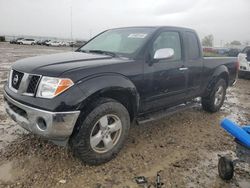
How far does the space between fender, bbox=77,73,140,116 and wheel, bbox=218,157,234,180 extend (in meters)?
1.35

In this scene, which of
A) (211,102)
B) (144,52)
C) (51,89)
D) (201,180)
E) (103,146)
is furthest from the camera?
(211,102)


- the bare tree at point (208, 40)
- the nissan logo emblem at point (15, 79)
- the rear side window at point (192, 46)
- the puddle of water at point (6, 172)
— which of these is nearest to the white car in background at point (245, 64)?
the rear side window at point (192, 46)

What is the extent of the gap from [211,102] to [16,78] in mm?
4175

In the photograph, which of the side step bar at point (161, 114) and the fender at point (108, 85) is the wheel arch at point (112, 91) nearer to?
the fender at point (108, 85)

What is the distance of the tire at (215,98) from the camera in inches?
225

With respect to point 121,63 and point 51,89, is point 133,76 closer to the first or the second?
point 121,63

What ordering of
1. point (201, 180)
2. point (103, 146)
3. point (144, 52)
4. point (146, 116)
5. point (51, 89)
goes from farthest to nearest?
point (146, 116)
point (144, 52)
point (103, 146)
point (201, 180)
point (51, 89)

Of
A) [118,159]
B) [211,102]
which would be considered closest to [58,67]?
[118,159]

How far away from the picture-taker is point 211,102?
18.9 feet

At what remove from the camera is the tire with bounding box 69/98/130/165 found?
3.07 metres

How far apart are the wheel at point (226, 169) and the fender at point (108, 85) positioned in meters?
1.35

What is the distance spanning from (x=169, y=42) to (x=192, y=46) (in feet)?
2.45

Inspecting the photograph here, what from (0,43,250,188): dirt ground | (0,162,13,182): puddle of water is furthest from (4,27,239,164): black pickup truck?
(0,162,13,182): puddle of water

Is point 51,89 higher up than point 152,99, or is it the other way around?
point 51,89
